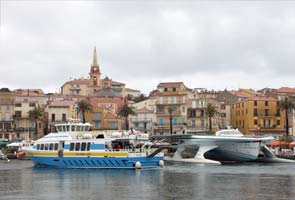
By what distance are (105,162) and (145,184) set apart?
15.1m

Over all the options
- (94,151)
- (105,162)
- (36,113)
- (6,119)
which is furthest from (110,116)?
(105,162)

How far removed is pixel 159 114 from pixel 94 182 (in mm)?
70773

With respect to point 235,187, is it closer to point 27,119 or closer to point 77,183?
point 77,183

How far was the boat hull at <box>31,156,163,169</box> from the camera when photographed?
6294cm

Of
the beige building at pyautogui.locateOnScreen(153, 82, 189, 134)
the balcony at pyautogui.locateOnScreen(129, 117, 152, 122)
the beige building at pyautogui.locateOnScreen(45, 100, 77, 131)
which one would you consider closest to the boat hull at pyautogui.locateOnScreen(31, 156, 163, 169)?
the beige building at pyautogui.locateOnScreen(153, 82, 189, 134)

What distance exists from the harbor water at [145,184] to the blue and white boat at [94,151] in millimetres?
1413

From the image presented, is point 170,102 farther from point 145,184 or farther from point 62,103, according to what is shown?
point 145,184

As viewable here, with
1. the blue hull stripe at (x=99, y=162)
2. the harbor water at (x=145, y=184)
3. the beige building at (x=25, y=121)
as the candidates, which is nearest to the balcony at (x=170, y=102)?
the beige building at (x=25, y=121)

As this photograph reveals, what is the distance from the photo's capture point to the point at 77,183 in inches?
2003

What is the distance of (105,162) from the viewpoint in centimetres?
6384

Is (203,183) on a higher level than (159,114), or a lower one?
lower

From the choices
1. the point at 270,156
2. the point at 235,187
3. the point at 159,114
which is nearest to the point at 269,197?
the point at 235,187

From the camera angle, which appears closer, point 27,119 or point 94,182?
point 94,182

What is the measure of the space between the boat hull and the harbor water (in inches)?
45.5
